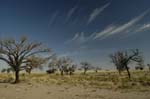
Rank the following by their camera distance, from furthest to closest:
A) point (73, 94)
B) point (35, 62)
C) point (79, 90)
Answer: point (35, 62), point (79, 90), point (73, 94)

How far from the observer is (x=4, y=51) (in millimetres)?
41344

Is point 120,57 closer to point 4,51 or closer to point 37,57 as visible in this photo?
point 37,57

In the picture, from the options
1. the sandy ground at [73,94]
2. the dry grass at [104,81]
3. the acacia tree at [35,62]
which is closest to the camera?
the sandy ground at [73,94]

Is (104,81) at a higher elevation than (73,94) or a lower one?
higher

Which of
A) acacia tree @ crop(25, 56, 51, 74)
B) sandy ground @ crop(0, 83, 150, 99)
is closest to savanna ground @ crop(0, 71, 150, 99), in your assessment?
sandy ground @ crop(0, 83, 150, 99)

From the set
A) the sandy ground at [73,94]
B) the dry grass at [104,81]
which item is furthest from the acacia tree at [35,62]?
the sandy ground at [73,94]

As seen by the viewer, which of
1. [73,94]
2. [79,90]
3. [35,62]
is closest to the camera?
[73,94]

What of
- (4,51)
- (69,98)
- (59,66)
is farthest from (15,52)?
(59,66)

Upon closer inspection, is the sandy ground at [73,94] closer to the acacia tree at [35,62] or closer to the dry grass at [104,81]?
the dry grass at [104,81]

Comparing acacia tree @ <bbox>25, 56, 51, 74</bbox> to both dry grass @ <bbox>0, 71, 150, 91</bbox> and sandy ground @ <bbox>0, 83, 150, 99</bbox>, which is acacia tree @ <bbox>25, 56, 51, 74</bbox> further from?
sandy ground @ <bbox>0, 83, 150, 99</bbox>

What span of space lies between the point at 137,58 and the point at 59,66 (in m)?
60.2

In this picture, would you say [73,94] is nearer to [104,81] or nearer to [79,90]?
[79,90]

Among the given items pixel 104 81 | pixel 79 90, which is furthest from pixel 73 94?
pixel 104 81

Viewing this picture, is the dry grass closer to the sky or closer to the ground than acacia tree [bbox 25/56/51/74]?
closer to the ground
